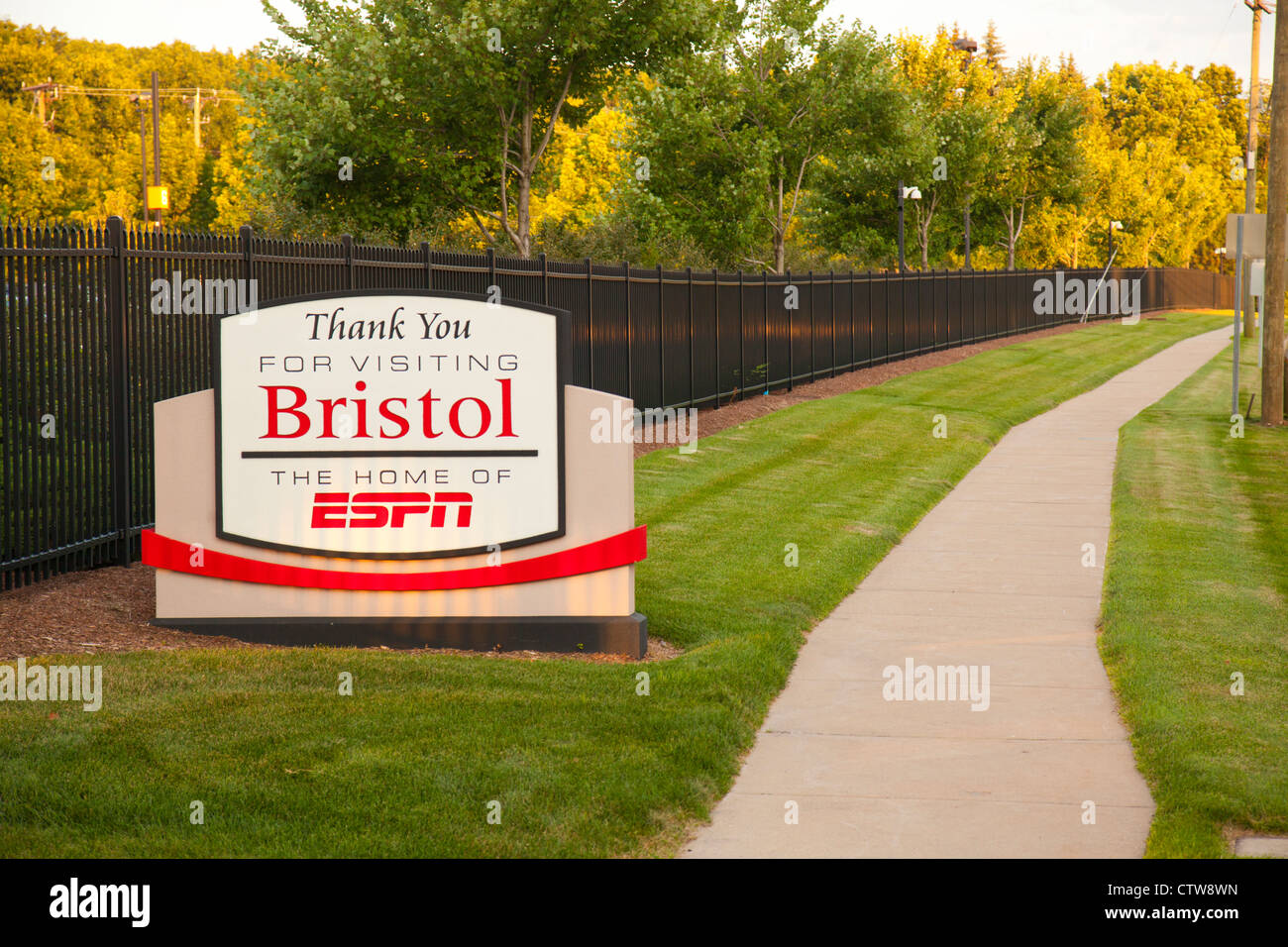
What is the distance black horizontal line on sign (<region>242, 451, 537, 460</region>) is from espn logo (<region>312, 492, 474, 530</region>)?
8.9 inches

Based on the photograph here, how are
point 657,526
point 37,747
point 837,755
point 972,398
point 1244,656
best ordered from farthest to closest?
point 972,398 → point 657,526 → point 1244,656 → point 837,755 → point 37,747

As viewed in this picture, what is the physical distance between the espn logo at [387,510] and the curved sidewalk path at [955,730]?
2192 mm

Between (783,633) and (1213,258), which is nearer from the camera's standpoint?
(783,633)

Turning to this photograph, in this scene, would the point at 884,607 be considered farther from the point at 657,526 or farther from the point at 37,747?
the point at 37,747

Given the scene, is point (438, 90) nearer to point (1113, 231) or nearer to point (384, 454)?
point (384, 454)

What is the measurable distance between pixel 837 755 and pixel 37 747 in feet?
11.3

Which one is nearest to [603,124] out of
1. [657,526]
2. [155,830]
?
[657,526]

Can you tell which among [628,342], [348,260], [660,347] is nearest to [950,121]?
[660,347]

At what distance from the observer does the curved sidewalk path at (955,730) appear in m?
5.31

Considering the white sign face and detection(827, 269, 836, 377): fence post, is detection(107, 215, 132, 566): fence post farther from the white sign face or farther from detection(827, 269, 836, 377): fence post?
detection(827, 269, 836, 377): fence post

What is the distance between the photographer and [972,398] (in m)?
23.2

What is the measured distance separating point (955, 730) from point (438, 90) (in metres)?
20.9

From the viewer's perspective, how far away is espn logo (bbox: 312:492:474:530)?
8016 mm

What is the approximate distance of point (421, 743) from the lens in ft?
19.8
